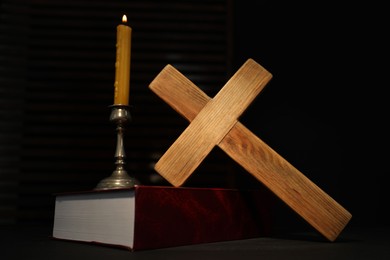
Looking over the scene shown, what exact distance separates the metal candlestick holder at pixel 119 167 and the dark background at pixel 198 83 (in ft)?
1.49

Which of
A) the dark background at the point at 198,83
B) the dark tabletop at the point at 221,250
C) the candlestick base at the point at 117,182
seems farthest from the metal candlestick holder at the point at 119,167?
the dark background at the point at 198,83

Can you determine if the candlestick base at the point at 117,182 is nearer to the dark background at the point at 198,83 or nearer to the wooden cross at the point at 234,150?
the wooden cross at the point at 234,150

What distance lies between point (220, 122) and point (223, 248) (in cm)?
22

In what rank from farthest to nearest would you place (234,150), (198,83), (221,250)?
(198,83)
(234,150)
(221,250)

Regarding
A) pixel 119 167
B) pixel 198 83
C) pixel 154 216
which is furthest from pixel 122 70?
pixel 198 83

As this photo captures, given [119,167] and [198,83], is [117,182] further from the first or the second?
[198,83]

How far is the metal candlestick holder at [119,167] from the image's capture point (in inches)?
30.5

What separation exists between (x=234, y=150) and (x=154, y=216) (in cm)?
20

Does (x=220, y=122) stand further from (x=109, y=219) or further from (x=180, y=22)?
(x=180, y=22)

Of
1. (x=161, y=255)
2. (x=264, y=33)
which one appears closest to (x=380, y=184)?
(x=264, y=33)

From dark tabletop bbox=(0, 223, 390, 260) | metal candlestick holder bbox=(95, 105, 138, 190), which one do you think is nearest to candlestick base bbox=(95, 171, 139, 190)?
metal candlestick holder bbox=(95, 105, 138, 190)

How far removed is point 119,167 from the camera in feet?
2.68

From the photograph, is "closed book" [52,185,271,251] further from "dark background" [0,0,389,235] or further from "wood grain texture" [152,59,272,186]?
"dark background" [0,0,389,235]

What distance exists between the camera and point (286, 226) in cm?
Answer: 124
